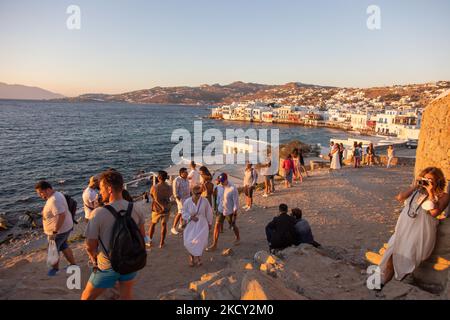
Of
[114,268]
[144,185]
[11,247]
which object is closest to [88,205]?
[114,268]

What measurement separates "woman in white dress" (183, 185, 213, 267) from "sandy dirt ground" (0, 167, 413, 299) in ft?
→ 1.53

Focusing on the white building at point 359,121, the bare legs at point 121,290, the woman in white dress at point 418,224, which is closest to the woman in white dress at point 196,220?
the bare legs at point 121,290

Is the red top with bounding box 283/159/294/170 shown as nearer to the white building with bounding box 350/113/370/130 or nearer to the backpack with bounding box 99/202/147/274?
the backpack with bounding box 99/202/147/274

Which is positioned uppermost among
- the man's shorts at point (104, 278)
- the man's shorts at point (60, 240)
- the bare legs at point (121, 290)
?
the man's shorts at point (104, 278)

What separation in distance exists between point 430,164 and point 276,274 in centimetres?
316

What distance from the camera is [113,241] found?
9.96ft

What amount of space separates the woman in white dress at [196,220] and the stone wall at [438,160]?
3.45 meters

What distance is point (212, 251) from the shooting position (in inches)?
268

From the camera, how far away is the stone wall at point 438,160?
12.6 ft

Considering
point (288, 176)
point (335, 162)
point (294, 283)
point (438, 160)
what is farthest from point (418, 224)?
point (335, 162)

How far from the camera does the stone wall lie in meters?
3.83

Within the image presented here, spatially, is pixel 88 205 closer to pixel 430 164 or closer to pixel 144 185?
pixel 430 164

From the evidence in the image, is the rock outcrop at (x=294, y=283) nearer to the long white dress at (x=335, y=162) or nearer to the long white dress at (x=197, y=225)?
the long white dress at (x=197, y=225)
